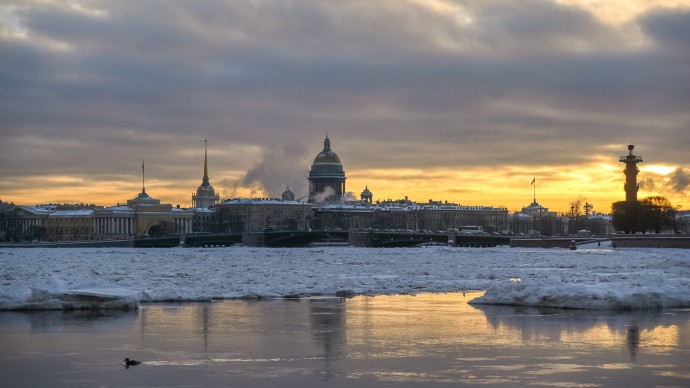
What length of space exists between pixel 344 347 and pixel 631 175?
317ft

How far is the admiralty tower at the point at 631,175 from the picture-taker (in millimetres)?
108000

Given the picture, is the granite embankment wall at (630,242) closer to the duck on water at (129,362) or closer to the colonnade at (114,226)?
the duck on water at (129,362)

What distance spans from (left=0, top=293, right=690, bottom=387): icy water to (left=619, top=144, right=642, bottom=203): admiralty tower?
8758 cm

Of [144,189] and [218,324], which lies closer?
[218,324]

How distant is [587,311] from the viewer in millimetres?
22609

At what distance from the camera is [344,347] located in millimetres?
17344

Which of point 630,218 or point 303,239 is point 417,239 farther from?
point 630,218

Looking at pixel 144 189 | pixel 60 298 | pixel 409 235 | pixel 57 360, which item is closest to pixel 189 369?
pixel 57 360

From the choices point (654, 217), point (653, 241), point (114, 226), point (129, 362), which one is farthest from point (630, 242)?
point (114, 226)

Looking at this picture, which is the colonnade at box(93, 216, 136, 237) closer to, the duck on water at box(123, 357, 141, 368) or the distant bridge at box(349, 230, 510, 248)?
the distant bridge at box(349, 230, 510, 248)

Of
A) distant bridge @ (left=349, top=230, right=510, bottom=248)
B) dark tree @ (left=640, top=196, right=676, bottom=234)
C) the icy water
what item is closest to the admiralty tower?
dark tree @ (left=640, top=196, right=676, bottom=234)

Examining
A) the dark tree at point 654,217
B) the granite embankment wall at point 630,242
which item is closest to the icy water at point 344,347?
the granite embankment wall at point 630,242

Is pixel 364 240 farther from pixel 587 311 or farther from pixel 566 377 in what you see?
pixel 566 377

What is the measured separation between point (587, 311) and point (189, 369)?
10212 millimetres
